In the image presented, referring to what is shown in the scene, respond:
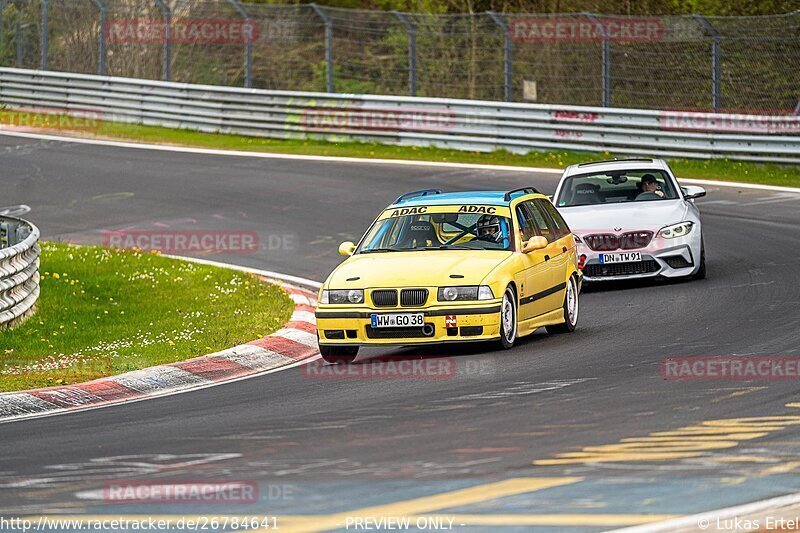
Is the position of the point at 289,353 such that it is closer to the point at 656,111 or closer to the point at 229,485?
the point at 229,485

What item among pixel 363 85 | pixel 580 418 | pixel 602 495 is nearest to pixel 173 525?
pixel 602 495

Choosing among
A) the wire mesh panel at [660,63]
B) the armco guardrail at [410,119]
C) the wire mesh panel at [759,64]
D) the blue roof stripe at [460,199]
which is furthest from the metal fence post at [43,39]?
the blue roof stripe at [460,199]

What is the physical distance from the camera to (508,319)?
11969mm

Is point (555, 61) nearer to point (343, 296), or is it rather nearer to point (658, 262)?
point (658, 262)

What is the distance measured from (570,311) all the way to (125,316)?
4783 millimetres

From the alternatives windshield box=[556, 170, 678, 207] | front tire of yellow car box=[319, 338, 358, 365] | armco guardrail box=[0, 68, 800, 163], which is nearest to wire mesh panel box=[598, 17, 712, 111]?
armco guardrail box=[0, 68, 800, 163]

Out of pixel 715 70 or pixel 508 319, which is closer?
pixel 508 319

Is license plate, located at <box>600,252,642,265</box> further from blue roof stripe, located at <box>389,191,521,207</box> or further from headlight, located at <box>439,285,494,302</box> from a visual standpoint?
headlight, located at <box>439,285,494,302</box>

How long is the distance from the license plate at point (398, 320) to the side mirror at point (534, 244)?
4.61 feet

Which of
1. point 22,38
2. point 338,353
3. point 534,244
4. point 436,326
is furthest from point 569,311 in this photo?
point 22,38

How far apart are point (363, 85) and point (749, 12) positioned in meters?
8.94

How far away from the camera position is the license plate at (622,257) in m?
15.9

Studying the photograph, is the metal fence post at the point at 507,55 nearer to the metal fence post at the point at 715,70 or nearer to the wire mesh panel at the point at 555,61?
the wire mesh panel at the point at 555,61

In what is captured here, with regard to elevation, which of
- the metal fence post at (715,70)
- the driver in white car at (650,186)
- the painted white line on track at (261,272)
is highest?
the metal fence post at (715,70)
